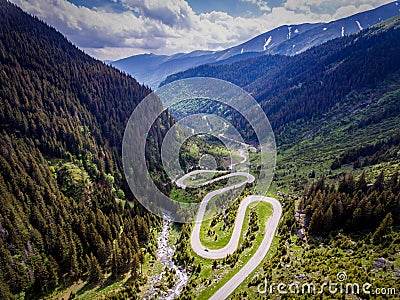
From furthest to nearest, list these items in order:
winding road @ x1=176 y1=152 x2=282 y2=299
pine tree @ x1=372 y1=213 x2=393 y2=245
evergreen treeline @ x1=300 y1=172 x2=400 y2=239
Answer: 1. evergreen treeline @ x1=300 y1=172 x2=400 y2=239
2. winding road @ x1=176 y1=152 x2=282 y2=299
3. pine tree @ x1=372 y1=213 x2=393 y2=245

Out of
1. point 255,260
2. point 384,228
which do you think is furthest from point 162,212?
point 384,228

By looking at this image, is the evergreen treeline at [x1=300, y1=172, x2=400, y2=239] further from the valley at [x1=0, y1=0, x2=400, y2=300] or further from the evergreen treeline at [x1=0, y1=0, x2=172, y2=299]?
the evergreen treeline at [x1=0, y1=0, x2=172, y2=299]

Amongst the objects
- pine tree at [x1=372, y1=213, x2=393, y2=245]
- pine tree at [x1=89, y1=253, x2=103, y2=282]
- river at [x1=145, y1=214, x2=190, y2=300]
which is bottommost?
river at [x1=145, y1=214, x2=190, y2=300]

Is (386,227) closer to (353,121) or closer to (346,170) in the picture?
(346,170)

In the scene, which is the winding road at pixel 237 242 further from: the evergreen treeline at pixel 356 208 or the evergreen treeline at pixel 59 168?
the evergreen treeline at pixel 59 168

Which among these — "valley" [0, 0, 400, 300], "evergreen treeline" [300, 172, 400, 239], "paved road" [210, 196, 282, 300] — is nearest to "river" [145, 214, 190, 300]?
"valley" [0, 0, 400, 300]

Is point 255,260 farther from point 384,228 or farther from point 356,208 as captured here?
point 384,228
